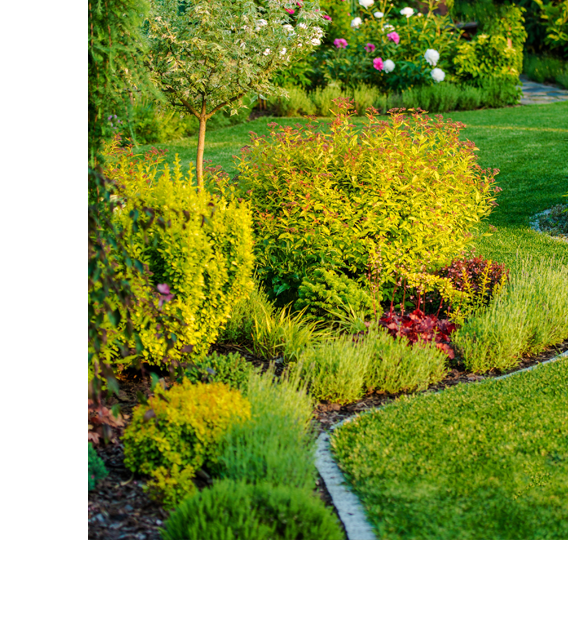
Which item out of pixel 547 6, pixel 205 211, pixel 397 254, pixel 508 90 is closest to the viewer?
pixel 205 211

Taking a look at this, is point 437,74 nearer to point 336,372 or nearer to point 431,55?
point 431,55

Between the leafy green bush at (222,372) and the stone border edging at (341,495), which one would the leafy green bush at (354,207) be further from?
the stone border edging at (341,495)

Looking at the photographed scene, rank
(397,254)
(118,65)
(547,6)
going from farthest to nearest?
(547,6) < (397,254) < (118,65)

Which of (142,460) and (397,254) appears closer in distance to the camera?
(142,460)

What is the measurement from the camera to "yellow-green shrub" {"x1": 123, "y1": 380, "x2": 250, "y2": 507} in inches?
122

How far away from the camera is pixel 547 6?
56.6 ft

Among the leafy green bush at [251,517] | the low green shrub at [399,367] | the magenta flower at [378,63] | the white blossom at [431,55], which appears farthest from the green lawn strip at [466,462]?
the white blossom at [431,55]

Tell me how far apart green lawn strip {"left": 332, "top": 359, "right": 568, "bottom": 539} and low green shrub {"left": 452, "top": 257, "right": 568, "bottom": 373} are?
361 millimetres

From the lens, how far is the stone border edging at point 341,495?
2.94 m

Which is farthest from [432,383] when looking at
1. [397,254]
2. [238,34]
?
[238,34]

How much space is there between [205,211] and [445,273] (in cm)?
223

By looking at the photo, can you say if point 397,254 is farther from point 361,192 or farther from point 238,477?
point 238,477
